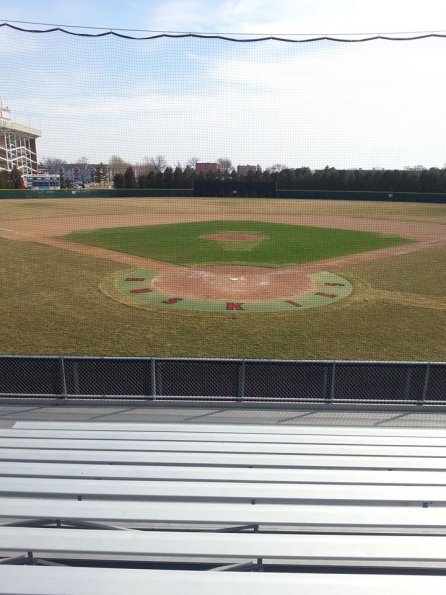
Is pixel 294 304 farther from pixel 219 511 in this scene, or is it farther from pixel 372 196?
pixel 372 196

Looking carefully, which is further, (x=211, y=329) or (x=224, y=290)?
(x=224, y=290)

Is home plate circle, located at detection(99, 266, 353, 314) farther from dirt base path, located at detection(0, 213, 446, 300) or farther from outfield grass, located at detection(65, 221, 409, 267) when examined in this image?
outfield grass, located at detection(65, 221, 409, 267)

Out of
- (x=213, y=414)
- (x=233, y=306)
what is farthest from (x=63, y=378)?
(x=233, y=306)

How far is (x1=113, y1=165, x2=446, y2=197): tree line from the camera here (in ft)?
80.6

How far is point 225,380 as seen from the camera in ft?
19.6

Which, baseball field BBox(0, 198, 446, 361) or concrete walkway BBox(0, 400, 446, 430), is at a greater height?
concrete walkway BBox(0, 400, 446, 430)

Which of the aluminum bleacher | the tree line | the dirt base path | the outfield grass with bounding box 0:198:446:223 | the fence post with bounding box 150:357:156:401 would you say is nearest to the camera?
the aluminum bleacher

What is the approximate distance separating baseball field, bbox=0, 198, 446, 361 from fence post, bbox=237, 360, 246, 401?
7.82ft

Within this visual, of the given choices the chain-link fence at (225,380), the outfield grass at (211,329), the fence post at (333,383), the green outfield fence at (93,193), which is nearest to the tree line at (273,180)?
the green outfield fence at (93,193)

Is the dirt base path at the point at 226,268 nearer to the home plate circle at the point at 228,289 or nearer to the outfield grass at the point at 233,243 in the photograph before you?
the home plate circle at the point at 228,289

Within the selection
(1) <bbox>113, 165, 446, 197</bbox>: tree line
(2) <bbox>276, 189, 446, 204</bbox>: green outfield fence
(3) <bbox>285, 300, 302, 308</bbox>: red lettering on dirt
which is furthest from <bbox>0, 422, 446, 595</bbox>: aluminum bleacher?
(2) <bbox>276, 189, 446, 204</bbox>: green outfield fence

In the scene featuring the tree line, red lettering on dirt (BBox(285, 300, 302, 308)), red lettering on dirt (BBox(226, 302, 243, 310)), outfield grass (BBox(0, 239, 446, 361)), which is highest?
the tree line

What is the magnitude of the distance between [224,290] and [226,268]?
11.4ft

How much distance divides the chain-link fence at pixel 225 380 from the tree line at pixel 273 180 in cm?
1811
